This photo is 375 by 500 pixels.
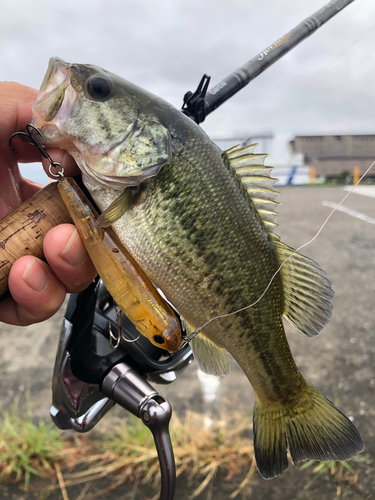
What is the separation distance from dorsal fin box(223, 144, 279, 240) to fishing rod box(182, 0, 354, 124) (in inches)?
15.3

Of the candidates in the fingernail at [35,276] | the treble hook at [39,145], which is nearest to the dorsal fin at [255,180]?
the treble hook at [39,145]

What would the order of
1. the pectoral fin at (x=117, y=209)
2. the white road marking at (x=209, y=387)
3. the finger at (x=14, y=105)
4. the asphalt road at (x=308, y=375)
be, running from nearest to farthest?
the pectoral fin at (x=117, y=209), the finger at (x=14, y=105), the asphalt road at (x=308, y=375), the white road marking at (x=209, y=387)

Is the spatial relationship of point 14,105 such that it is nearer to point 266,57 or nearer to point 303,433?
point 266,57

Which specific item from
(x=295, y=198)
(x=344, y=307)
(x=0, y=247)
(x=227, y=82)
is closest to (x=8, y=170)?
(x=0, y=247)

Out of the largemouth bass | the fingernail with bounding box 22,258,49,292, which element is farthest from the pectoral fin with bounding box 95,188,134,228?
the fingernail with bounding box 22,258,49,292

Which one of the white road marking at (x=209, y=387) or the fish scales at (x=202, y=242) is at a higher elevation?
the fish scales at (x=202, y=242)

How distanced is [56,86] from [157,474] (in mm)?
2597

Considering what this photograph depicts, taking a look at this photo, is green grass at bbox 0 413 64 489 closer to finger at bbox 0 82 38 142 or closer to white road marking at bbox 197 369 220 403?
white road marking at bbox 197 369 220 403

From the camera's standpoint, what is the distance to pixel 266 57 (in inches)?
57.4

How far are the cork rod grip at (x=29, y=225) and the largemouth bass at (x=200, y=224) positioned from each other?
0.15 meters

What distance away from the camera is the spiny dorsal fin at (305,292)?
101 cm

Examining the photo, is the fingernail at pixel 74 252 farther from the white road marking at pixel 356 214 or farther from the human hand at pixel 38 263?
the white road marking at pixel 356 214

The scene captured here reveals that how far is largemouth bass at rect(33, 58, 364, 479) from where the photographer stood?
942 mm

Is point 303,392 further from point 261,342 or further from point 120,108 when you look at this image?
point 120,108
